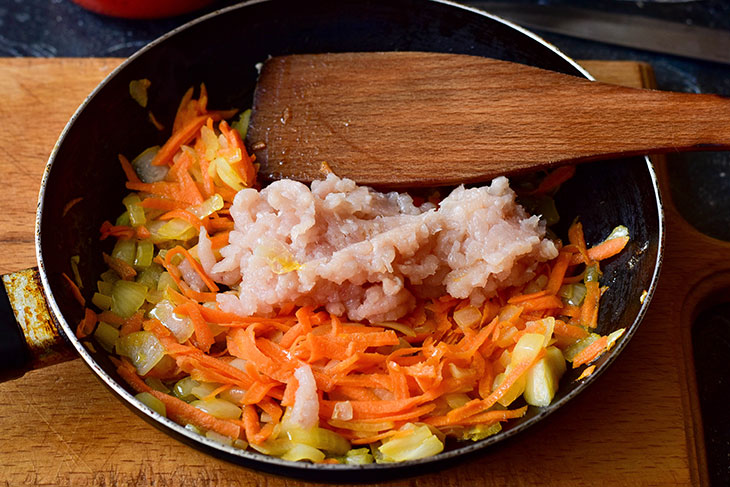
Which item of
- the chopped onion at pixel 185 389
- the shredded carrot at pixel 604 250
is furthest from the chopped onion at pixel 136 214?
the shredded carrot at pixel 604 250

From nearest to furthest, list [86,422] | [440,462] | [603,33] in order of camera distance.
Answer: [440,462]
[86,422]
[603,33]

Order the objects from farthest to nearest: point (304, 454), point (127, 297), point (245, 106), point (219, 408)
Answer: point (245, 106) → point (127, 297) → point (219, 408) → point (304, 454)

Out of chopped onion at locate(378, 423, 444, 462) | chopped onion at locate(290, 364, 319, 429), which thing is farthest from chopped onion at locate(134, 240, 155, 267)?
chopped onion at locate(378, 423, 444, 462)

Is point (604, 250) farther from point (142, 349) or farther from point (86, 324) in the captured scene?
point (86, 324)

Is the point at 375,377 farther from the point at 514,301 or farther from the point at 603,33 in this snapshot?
the point at 603,33

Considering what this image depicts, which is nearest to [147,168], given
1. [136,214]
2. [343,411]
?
[136,214]

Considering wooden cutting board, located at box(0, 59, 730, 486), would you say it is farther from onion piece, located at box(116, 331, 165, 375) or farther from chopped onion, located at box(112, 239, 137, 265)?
chopped onion, located at box(112, 239, 137, 265)

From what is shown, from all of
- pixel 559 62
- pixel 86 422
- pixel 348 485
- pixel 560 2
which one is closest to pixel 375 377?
pixel 348 485
